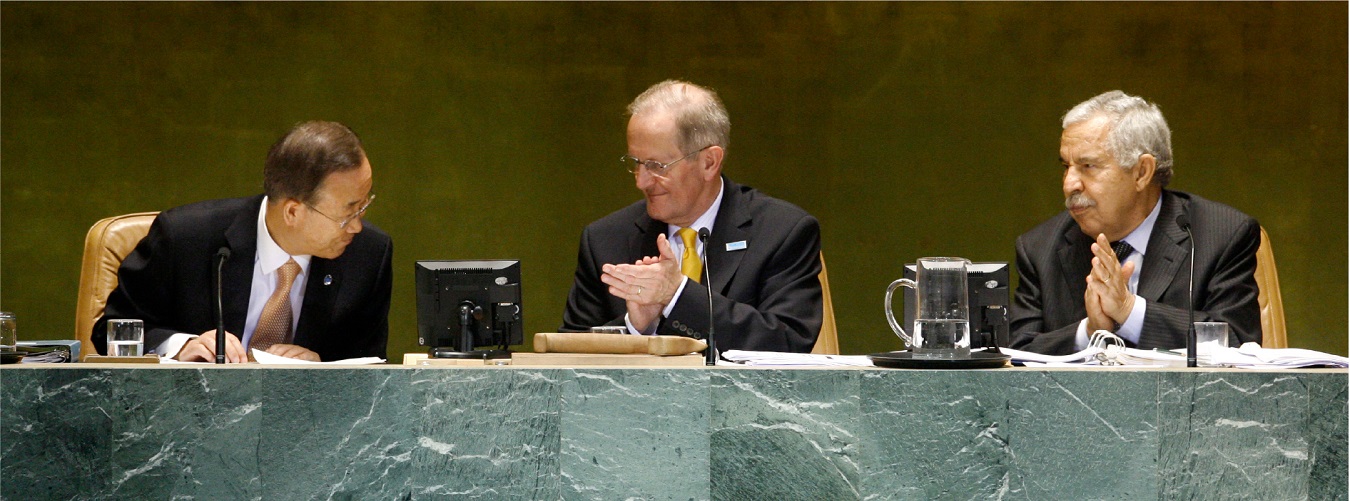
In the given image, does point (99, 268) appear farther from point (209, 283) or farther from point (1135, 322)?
point (1135, 322)

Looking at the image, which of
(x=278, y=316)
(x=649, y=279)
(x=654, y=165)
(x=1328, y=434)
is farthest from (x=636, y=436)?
(x=278, y=316)

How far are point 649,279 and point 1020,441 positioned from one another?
1215 mm

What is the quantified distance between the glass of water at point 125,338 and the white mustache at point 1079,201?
2.38 metres

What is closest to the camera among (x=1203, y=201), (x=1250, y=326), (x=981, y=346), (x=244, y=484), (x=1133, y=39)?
(x=244, y=484)

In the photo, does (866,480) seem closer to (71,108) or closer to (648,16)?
(648,16)

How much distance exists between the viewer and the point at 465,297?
2.89m

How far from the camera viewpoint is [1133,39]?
4816mm

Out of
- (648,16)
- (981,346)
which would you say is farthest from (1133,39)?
(981,346)

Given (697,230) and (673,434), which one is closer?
(673,434)

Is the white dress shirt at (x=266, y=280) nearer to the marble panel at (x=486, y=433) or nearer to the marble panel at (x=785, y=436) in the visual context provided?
the marble panel at (x=486, y=433)

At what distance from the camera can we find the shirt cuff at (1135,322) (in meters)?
3.21

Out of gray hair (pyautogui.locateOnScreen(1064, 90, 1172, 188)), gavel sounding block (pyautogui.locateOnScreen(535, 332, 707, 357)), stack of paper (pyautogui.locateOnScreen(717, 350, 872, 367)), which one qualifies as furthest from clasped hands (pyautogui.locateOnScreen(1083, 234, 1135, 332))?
gavel sounding block (pyautogui.locateOnScreen(535, 332, 707, 357))

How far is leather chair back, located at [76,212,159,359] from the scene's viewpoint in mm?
3596

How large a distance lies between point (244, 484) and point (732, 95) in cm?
305
